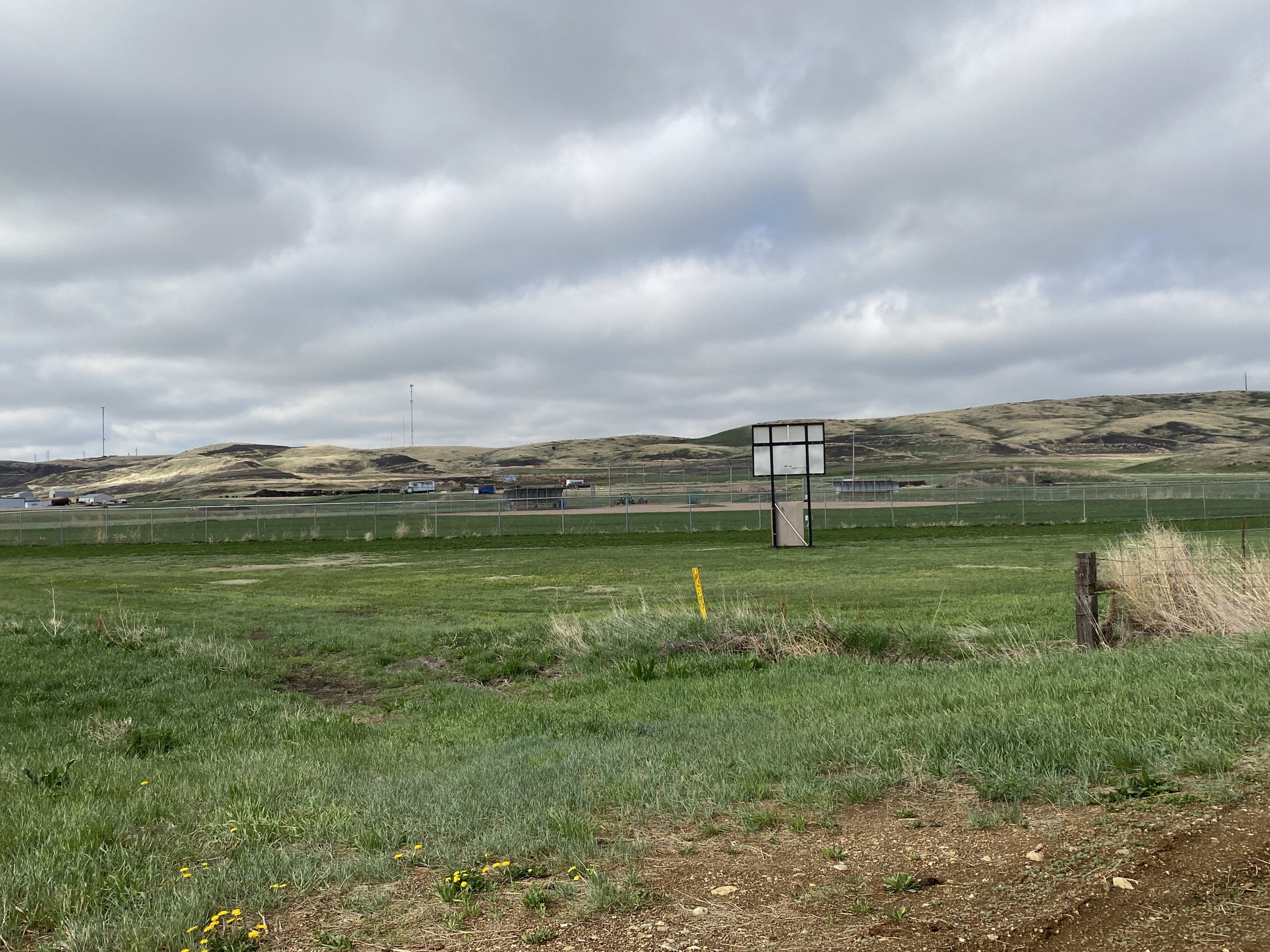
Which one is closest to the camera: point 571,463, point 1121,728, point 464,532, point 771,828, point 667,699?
point 771,828

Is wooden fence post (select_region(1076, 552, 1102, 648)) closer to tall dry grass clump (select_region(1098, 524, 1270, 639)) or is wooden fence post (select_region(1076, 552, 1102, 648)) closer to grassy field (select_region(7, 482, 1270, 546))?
tall dry grass clump (select_region(1098, 524, 1270, 639))

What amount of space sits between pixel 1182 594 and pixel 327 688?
1086 centimetres

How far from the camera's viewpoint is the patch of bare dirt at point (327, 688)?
37.4 ft

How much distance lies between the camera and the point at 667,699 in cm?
966

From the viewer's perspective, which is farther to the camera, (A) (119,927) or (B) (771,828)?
(B) (771,828)

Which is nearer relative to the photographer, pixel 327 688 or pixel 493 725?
pixel 493 725

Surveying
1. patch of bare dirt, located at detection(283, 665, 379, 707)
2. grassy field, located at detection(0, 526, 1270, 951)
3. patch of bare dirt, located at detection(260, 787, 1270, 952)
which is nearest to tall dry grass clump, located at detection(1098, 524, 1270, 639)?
grassy field, located at detection(0, 526, 1270, 951)

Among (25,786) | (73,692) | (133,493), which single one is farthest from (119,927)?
(133,493)

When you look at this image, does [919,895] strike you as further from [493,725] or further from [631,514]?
[631,514]

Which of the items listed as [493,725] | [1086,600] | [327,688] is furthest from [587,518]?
[493,725]

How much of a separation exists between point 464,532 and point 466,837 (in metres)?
43.9

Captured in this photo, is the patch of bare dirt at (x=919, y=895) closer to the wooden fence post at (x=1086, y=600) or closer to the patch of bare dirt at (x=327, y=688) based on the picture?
the wooden fence post at (x=1086, y=600)

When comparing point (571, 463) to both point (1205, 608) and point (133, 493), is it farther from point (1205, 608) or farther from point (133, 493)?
point (1205, 608)

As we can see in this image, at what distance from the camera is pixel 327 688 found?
12.0 m
